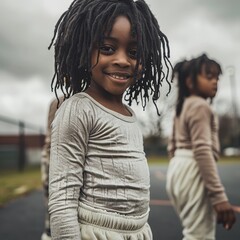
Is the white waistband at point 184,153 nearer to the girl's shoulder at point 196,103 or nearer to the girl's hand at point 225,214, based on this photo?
the girl's shoulder at point 196,103

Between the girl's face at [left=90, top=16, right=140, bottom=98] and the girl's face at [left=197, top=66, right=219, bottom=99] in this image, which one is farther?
the girl's face at [left=197, top=66, right=219, bottom=99]

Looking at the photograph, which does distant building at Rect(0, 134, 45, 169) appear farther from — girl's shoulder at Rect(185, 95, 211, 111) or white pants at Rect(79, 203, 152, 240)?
white pants at Rect(79, 203, 152, 240)

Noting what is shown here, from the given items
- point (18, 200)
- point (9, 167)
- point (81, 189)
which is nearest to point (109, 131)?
point (81, 189)

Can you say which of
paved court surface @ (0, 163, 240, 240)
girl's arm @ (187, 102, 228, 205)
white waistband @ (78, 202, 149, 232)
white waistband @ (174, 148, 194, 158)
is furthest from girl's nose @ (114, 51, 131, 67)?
paved court surface @ (0, 163, 240, 240)

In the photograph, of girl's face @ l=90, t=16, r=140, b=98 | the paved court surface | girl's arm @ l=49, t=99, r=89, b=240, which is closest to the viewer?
girl's arm @ l=49, t=99, r=89, b=240

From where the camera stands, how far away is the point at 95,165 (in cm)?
153

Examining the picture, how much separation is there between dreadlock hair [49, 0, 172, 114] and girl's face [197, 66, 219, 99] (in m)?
1.20

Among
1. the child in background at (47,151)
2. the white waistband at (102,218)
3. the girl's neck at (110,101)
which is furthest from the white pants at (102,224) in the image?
the child in background at (47,151)

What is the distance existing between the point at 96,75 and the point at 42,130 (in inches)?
636

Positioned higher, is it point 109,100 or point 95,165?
point 109,100

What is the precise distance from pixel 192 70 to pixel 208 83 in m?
0.18

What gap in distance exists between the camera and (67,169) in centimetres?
146

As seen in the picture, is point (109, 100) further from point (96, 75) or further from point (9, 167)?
point (9, 167)

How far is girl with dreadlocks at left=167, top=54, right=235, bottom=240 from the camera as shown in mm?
2645
